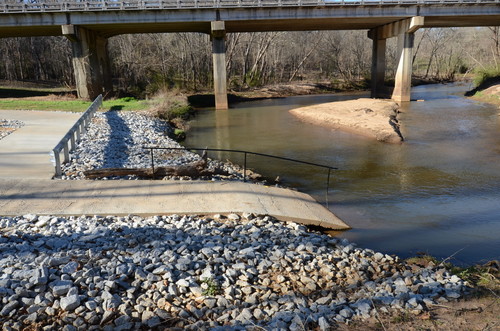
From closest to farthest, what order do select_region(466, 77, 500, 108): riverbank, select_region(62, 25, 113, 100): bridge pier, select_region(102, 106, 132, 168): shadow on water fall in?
select_region(102, 106, 132, 168): shadow on water < select_region(62, 25, 113, 100): bridge pier < select_region(466, 77, 500, 108): riverbank

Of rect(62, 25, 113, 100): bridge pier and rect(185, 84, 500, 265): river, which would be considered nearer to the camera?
rect(185, 84, 500, 265): river

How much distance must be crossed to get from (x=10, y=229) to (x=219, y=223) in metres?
4.21

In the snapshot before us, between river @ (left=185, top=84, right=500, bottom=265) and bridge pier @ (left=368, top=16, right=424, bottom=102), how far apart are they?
326 inches

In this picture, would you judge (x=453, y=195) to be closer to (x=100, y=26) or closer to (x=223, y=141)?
(x=223, y=141)

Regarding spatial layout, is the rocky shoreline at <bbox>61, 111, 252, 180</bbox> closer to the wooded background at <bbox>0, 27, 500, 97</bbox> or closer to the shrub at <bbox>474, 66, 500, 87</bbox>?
the wooded background at <bbox>0, 27, 500, 97</bbox>

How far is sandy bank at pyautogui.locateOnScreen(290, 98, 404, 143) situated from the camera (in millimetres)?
24009

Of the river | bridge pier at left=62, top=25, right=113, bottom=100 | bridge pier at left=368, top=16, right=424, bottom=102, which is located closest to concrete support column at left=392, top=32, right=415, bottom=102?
bridge pier at left=368, top=16, right=424, bottom=102

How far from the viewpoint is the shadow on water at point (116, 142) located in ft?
50.2

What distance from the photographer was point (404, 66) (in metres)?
39.8

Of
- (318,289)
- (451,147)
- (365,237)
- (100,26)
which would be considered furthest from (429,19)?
(318,289)

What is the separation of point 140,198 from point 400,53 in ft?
119

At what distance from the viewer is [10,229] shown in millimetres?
8258

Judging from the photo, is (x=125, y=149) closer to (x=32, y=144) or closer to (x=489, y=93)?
(x=32, y=144)

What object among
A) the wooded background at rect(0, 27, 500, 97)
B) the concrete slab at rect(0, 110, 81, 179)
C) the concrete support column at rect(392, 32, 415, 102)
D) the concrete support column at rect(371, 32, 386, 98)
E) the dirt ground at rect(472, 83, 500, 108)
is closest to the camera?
the concrete slab at rect(0, 110, 81, 179)
